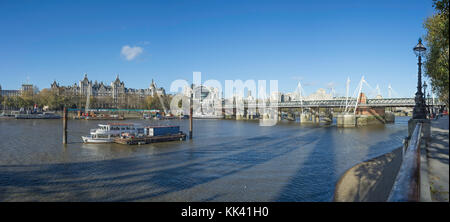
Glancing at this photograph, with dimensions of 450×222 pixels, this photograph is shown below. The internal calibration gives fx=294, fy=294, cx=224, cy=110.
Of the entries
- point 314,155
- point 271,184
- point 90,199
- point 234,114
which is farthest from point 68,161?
point 234,114

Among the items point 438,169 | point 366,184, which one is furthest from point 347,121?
point 438,169

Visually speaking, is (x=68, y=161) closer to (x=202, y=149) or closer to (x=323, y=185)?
(x=202, y=149)

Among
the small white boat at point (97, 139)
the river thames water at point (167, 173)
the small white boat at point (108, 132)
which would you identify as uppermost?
the small white boat at point (108, 132)

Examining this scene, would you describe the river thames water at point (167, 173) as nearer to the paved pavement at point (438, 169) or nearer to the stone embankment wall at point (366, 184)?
the stone embankment wall at point (366, 184)

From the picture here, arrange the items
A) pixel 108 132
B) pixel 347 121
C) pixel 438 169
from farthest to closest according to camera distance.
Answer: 1. pixel 347 121
2. pixel 108 132
3. pixel 438 169

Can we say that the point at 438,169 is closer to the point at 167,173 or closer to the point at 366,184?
the point at 366,184

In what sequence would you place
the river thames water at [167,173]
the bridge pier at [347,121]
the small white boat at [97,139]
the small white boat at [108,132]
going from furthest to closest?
the bridge pier at [347,121], the small white boat at [108,132], the small white boat at [97,139], the river thames water at [167,173]

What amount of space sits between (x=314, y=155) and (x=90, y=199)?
2251cm

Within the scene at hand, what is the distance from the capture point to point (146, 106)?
5950 inches

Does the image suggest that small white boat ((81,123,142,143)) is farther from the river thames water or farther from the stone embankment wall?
the stone embankment wall

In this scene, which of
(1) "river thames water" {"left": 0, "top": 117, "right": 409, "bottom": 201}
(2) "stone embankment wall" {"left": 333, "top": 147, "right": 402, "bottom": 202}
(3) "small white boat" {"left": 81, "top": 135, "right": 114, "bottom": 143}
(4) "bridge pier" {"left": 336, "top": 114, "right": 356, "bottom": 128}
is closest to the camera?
(2) "stone embankment wall" {"left": 333, "top": 147, "right": 402, "bottom": 202}

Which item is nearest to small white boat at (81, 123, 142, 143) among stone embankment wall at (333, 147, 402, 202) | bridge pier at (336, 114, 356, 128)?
stone embankment wall at (333, 147, 402, 202)

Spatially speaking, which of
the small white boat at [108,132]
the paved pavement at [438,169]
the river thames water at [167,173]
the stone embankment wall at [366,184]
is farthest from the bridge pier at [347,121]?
the paved pavement at [438,169]
